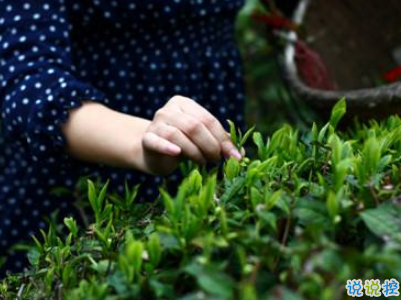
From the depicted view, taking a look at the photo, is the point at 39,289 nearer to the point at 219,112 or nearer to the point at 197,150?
the point at 197,150

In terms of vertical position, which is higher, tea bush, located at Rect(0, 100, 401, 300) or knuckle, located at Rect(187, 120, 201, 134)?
knuckle, located at Rect(187, 120, 201, 134)

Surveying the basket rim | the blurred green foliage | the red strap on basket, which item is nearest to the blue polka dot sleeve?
the basket rim

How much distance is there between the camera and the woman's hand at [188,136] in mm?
991

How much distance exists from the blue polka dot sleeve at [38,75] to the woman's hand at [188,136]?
0.22 m

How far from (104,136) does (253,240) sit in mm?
525

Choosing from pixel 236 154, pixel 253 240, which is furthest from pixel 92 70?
pixel 253 240

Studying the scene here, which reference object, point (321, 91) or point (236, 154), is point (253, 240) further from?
point (321, 91)

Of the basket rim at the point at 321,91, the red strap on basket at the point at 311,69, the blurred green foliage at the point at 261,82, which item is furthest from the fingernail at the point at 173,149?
the blurred green foliage at the point at 261,82

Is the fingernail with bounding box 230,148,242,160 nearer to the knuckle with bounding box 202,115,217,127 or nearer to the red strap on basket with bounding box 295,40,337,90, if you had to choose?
the knuckle with bounding box 202,115,217,127

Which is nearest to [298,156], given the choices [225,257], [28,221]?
[225,257]

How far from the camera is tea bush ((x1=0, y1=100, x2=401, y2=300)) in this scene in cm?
61

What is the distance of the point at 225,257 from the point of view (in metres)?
0.70

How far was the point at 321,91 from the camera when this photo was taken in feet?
4.61

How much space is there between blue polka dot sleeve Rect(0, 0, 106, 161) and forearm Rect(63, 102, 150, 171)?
0.7 inches
